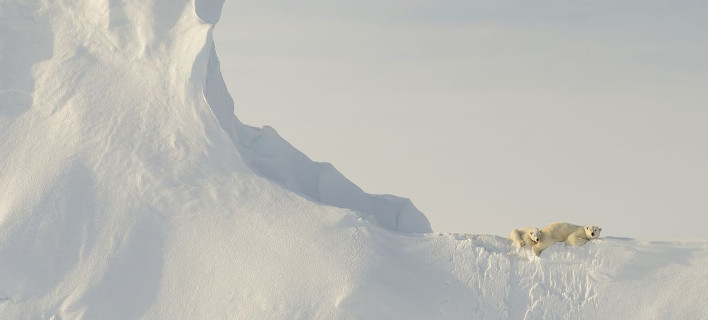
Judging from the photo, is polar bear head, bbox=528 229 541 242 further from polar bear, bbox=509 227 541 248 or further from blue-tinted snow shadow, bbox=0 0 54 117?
blue-tinted snow shadow, bbox=0 0 54 117

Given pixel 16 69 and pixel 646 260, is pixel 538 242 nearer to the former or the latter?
pixel 646 260

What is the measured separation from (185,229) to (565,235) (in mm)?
6219

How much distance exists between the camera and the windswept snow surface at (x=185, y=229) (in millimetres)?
15391

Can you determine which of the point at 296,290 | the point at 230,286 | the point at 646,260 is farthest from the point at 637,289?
the point at 230,286

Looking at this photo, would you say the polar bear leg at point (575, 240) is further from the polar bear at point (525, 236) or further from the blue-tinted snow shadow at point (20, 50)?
the blue-tinted snow shadow at point (20, 50)

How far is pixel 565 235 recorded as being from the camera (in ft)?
50.9

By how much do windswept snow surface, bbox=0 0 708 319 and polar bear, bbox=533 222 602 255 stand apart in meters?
0.14

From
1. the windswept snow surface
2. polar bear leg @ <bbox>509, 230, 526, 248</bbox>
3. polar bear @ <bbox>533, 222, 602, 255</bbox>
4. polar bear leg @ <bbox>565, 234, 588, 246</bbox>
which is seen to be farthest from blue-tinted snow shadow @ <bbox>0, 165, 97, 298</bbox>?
polar bear leg @ <bbox>565, 234, 588, 246</bbox>

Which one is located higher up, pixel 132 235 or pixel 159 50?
pixel 159 50

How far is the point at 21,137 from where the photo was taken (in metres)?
17.6

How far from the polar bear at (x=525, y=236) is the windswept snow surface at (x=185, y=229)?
0.56 feet

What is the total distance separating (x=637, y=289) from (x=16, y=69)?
11.8 metres

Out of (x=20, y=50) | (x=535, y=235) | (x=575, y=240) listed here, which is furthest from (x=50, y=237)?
(x=575, y=240)

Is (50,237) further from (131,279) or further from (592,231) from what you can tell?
(592,231)
